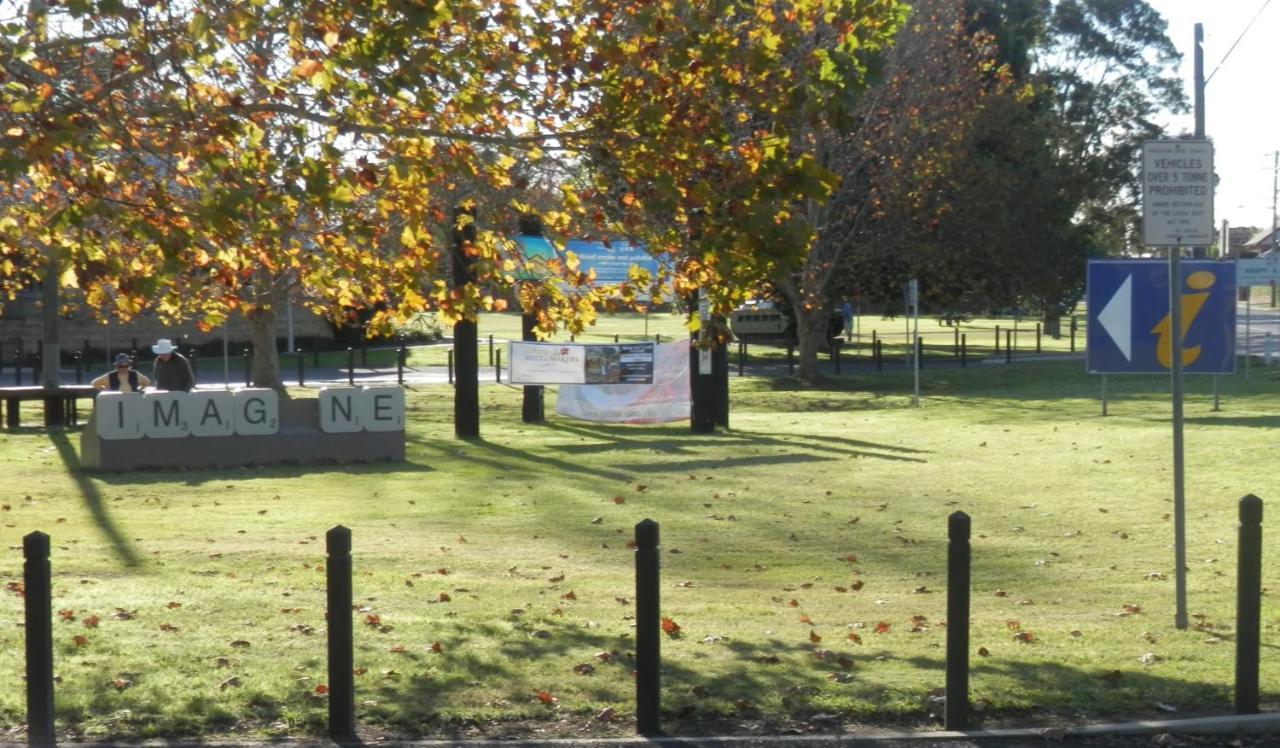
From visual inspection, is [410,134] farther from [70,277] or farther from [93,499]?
[93,499]

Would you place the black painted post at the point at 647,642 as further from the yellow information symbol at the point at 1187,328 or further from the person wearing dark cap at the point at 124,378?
the person wearing dark cap at the point at 124,378

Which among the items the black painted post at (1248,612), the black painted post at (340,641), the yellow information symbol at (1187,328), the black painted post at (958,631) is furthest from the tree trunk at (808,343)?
the black painted post at (340,641)

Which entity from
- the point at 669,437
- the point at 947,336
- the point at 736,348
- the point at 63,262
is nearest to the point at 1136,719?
the point at 63,262

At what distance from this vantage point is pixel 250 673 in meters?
7.98

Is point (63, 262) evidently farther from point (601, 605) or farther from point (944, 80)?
point (944, 80)

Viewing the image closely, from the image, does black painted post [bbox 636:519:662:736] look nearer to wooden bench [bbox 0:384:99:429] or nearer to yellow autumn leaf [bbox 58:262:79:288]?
yellow autumn leaf [bbox 58:262:79:288]

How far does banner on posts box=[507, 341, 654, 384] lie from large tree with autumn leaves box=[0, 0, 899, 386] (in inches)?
521

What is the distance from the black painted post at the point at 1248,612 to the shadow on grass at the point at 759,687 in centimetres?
22

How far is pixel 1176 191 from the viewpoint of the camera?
8.99 meters

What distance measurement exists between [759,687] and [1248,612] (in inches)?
92.7

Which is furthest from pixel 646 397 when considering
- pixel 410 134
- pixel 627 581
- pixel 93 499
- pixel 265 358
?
pixel 410 134

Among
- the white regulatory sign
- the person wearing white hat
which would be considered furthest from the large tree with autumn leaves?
the person wearing white hat

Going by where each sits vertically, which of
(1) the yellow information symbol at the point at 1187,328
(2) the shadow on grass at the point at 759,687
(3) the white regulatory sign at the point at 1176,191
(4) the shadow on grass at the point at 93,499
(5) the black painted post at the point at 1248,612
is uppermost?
(3) the white regulatory sign at the point at 1176,191

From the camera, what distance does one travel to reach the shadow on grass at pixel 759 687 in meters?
7.36
